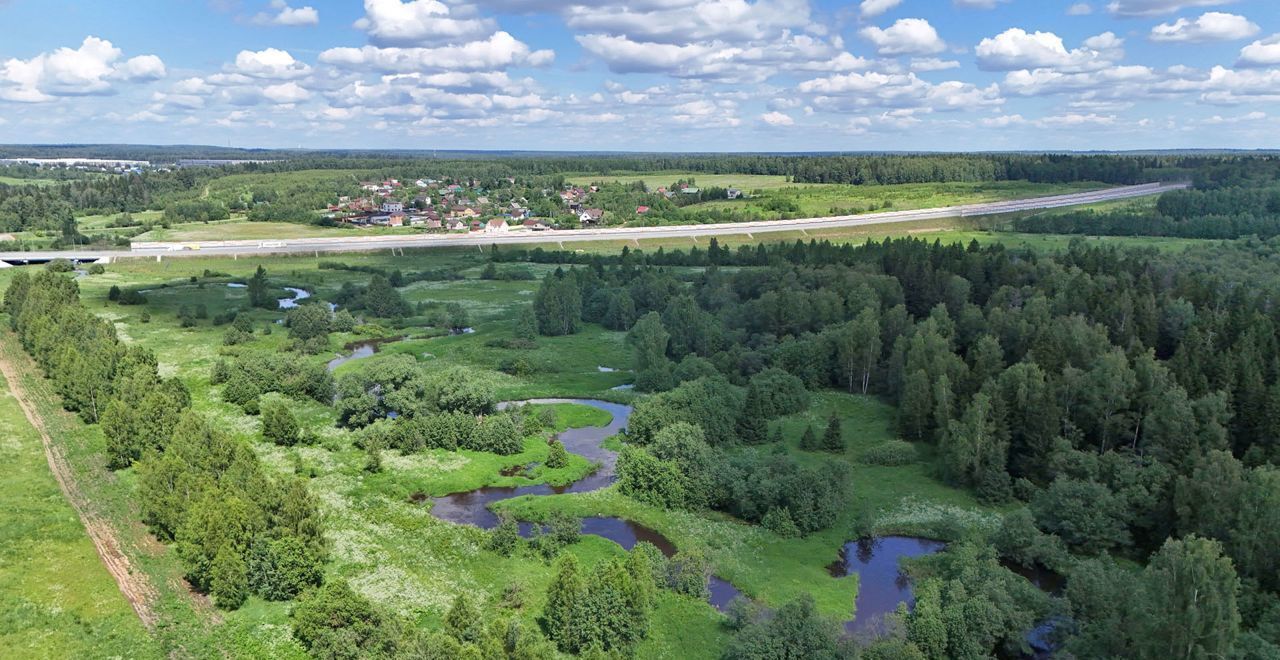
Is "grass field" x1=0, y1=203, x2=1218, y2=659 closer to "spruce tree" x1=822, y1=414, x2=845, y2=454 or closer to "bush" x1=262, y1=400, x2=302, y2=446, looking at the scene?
"bush" x1=262, y1=400, x2=302, y2=446

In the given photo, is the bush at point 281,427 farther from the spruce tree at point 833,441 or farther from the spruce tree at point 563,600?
the spruce tree at point 833,441

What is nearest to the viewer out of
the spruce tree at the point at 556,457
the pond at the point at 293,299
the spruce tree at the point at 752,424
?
the spruce tree at the point at 556,457

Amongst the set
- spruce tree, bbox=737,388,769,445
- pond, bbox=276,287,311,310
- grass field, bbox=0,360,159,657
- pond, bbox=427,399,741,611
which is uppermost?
pond, bbox=276,287,311,310

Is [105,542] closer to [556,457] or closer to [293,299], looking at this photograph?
[556,457]

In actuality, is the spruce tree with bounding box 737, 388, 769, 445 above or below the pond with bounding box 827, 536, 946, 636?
above

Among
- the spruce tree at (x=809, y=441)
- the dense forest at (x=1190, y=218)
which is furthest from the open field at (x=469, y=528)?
the dense forest at (x=1190, y=218)

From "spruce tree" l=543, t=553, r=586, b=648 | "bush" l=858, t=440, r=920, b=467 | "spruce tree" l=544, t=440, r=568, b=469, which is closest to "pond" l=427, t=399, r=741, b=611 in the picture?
"spruce tree" l=544, t=440, r=568, b=469

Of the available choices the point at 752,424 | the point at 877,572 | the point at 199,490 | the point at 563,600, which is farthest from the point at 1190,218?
the point at 199,490
